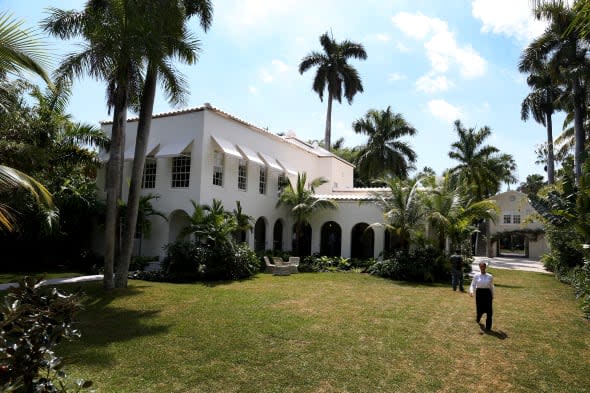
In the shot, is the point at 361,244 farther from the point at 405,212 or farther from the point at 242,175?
the point at 242,175

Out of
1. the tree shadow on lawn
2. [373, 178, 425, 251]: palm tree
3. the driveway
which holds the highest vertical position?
[373, 178, 425, 251]: palm tree

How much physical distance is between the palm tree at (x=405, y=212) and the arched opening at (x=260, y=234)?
845 centimetres

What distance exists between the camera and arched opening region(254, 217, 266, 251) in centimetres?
2516

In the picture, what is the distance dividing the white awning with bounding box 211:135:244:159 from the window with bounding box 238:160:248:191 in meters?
1.44

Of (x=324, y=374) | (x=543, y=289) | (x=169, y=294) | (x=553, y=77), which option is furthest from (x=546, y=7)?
(x=553, y=77)

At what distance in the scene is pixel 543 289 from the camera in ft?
54.0

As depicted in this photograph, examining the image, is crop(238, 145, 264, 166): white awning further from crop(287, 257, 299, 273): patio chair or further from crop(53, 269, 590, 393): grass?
crop(53, 269, 590, 393): grass

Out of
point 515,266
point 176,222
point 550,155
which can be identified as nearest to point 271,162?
point 176,222

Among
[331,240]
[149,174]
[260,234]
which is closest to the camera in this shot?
[149,174]

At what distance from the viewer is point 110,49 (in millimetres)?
11531

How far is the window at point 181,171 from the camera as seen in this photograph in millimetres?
19641

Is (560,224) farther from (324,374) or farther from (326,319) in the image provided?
(324,374)

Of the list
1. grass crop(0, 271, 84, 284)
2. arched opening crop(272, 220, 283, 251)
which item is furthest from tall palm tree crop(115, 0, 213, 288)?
arched opening crop(272, 220, 283, 251)

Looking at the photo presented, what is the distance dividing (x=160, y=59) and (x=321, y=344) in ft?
29.0
